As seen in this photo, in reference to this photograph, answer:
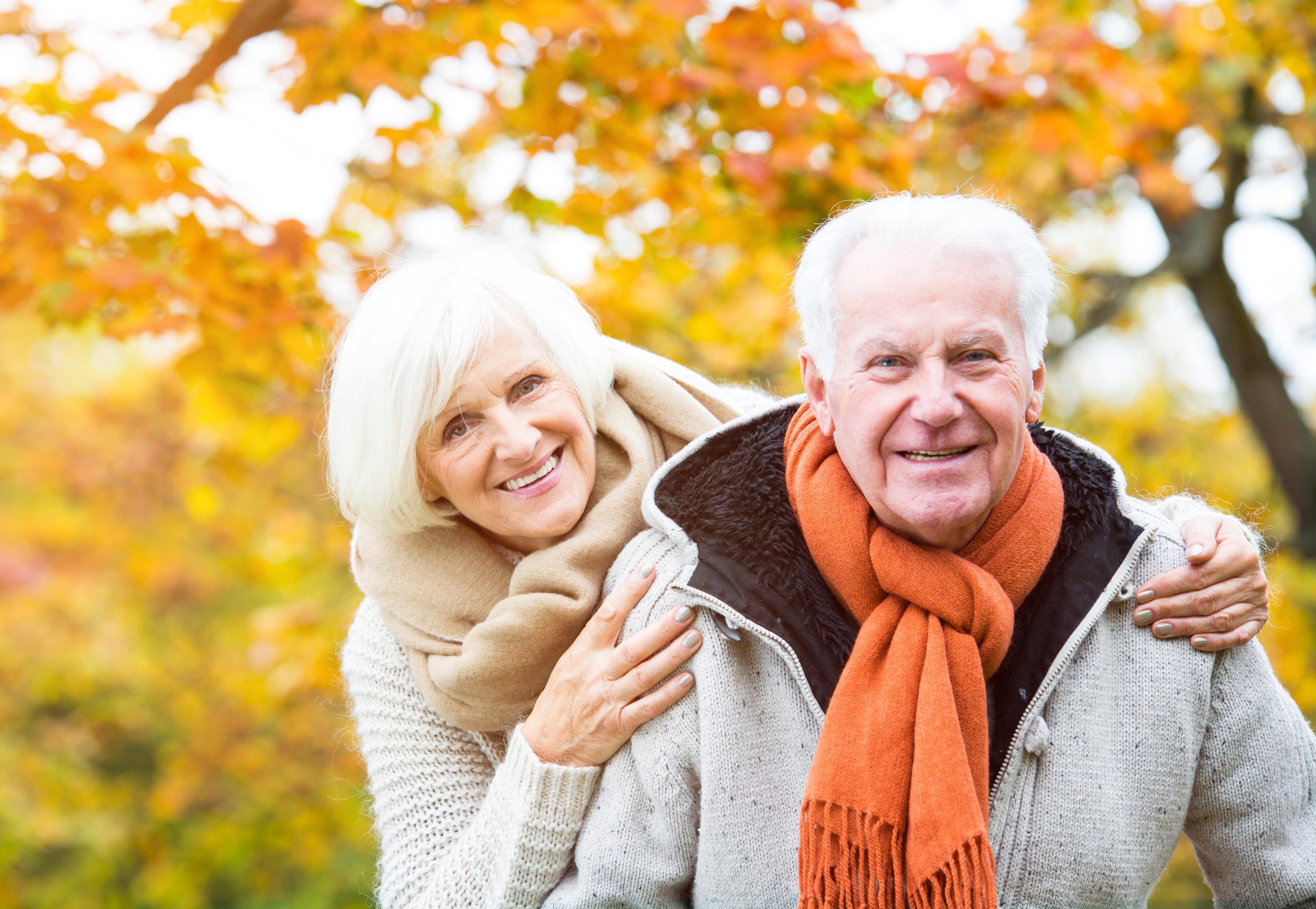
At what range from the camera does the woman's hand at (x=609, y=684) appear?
6.13ft

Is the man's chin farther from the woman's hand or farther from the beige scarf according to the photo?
the beige scarf

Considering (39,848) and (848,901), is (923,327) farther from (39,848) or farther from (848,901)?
(39,848)

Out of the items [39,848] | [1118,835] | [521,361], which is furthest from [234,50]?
[39,848]

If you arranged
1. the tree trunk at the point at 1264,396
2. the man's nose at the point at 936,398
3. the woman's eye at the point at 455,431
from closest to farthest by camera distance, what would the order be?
the man's nose at the point at 936,398 → the woman's eye at the point at 455,431 → the tree trunk at the point at 1264,396

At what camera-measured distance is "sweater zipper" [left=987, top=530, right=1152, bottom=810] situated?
1.74 meters

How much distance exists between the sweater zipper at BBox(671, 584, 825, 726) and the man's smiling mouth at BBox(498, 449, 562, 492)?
431 millimetres

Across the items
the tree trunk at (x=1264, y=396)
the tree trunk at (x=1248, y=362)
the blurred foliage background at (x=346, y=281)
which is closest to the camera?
the blurred foliage background at (x=346, y=281)

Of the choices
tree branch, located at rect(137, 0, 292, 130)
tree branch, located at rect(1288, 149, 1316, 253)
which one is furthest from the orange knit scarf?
tree branch, located at rect(1288, 149, 1316, 253)

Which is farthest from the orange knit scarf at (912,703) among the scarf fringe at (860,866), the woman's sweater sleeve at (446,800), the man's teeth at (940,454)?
the woman's sweater sleeve at (446,800)

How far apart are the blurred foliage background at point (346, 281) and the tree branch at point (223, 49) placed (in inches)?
0.5

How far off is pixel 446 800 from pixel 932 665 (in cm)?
104

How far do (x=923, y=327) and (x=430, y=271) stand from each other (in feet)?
3.30

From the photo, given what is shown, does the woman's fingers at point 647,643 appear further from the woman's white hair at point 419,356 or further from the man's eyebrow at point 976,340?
the man's eyebrow at point 976,340

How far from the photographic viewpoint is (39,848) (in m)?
8.33
